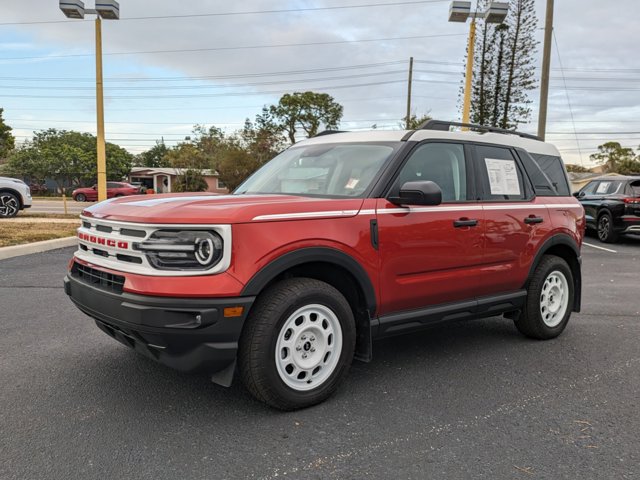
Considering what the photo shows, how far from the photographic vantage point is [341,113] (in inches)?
2699

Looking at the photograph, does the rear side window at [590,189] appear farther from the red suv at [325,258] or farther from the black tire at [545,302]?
the red suv at [325,258]

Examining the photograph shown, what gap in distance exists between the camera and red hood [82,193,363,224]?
2.95 m

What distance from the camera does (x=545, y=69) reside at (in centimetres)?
1628

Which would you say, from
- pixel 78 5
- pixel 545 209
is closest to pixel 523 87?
pixel 78 5

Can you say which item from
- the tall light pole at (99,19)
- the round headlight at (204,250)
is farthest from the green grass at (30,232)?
the round headlight at (204,250)

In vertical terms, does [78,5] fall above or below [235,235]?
above

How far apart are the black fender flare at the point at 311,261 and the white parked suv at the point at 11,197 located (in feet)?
49.4

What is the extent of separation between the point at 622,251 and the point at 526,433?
10690 millimetres

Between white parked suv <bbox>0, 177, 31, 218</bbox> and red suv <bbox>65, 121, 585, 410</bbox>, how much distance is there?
531 inches

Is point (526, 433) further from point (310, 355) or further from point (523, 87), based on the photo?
point (523, 87)

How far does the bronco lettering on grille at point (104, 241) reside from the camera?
310cm

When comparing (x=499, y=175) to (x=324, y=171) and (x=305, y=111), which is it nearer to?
(x=324, y=171)

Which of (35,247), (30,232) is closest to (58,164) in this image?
(30,232)

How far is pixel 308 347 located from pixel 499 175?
7.95 ft
